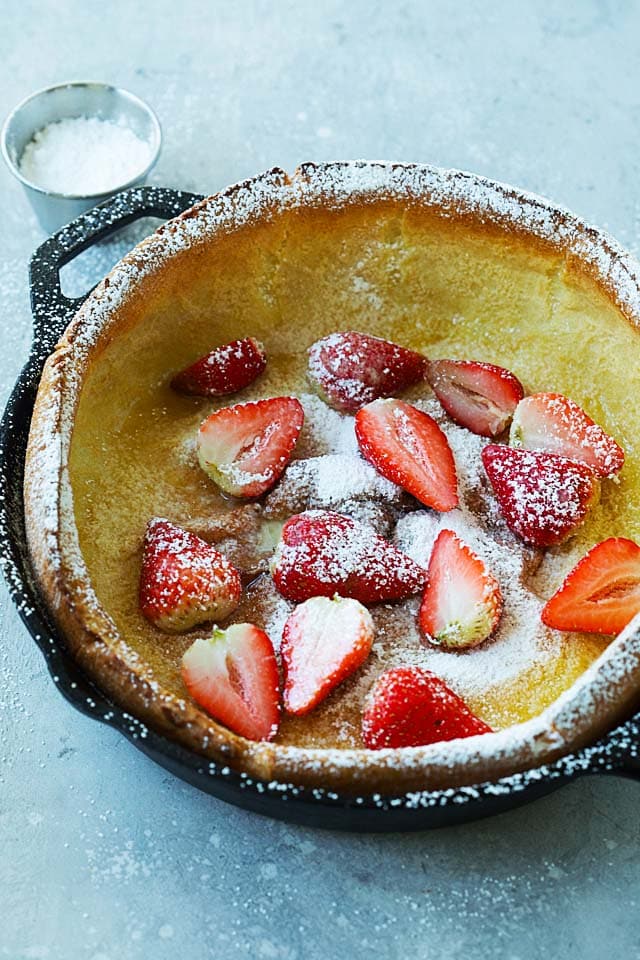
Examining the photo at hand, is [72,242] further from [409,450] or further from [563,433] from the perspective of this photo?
[563,433]

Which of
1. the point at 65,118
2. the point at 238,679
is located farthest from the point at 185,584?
the point at 65,118

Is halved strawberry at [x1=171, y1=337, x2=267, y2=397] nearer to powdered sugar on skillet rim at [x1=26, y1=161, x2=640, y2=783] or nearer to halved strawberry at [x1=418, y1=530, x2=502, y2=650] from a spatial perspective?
powdered sugar on skillet rim at [x1=26, y1=161, x2=640, y2=783]

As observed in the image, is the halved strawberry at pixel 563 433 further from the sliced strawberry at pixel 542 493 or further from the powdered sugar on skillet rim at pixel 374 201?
the powdered sugar on skillet rim at pixel 374 201

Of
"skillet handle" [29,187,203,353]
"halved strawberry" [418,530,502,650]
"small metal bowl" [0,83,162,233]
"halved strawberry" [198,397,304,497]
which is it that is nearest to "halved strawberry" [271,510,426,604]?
"halved strawberry" [418,530,502,650]

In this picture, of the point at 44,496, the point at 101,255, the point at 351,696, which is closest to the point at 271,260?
the point at 101,255

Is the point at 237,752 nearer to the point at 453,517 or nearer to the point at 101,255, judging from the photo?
the point at 453,517

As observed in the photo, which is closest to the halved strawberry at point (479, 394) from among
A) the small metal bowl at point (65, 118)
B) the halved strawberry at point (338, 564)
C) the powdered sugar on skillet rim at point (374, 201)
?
the powdered sugar on skillet rim at point (374, 201)

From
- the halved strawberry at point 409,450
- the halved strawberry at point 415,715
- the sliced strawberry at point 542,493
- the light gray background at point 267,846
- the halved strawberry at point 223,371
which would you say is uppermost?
the sliced strawberry at point 542,493
